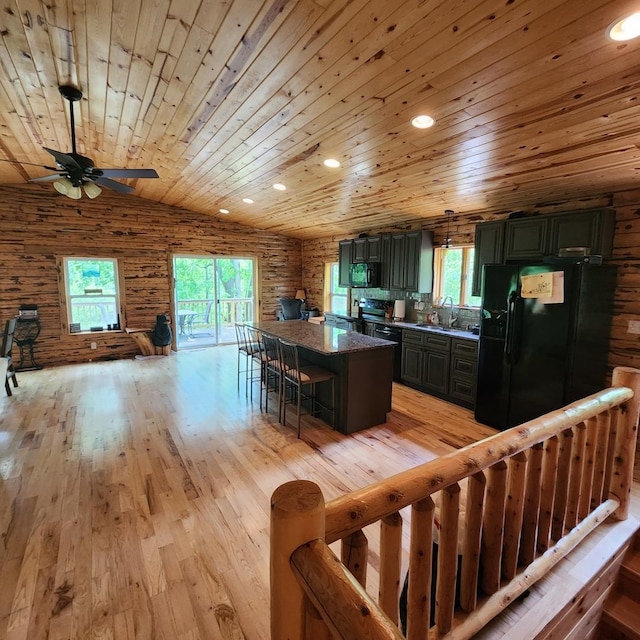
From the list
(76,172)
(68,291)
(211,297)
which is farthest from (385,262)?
(68,291)

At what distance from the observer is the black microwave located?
5852mm

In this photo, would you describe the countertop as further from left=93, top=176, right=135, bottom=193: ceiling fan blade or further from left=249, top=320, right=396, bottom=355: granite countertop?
left=93, top=176, right=135, bottom=193: ceiling fan blade

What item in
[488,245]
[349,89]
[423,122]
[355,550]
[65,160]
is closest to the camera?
[355,550]

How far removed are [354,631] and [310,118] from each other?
2943 mm

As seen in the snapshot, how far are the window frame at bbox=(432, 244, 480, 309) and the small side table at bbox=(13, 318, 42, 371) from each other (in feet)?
22.2

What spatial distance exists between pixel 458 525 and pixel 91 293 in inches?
282

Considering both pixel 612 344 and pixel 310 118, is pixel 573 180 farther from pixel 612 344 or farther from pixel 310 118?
pixel 310 118

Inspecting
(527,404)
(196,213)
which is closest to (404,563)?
(527,404)

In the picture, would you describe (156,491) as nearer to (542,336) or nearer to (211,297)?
(542,336)

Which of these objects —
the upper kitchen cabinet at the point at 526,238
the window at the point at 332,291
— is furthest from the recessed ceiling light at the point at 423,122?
the window at the point at 332,291

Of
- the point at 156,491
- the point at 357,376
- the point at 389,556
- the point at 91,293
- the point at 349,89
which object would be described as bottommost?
the point at 156,491

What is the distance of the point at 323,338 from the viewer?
3.96 m

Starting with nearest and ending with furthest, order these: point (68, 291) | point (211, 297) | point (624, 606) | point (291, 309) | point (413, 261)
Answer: point (624, 606)
point (413, 261)
point (68, 291)
point (211, 297)
point (291, 309)

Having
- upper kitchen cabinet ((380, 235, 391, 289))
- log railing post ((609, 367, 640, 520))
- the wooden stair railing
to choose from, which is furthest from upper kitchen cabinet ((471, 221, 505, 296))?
the wooden stair railing
